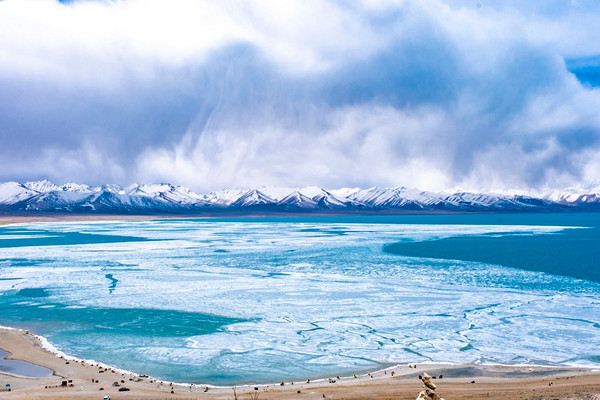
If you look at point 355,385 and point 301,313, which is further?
point 301,313

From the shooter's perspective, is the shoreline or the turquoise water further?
the turquoise water

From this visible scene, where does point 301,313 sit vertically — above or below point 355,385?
above

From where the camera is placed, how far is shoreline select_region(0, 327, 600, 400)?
18906 millimetres

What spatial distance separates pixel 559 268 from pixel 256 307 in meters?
34.9

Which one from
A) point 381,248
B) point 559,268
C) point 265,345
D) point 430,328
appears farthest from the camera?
point 381,248

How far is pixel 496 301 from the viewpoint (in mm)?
35219

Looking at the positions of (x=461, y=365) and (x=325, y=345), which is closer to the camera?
(x=461, y=365)

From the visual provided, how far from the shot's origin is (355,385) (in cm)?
2036

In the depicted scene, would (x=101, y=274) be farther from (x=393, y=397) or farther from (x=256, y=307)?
(x=393, y=397)

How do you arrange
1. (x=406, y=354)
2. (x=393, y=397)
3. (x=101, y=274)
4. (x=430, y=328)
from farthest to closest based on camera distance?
(x=101, y=274) → (x=430, y=328) → (x=406, y=354) → (x=393, y=397)

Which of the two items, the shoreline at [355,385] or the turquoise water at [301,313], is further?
the turquoise water at [301,313]

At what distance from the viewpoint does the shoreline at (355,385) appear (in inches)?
744

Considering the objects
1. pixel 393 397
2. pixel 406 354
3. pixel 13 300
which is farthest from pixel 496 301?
pixel 13 300

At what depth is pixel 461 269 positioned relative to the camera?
52.1 m
